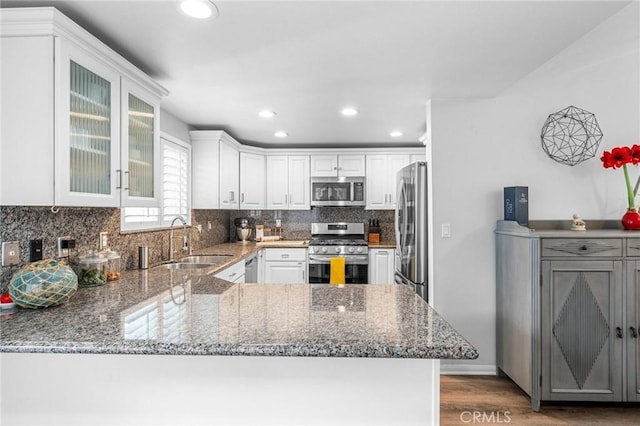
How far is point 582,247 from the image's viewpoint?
2344 mm

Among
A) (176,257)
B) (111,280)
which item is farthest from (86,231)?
(176,257)

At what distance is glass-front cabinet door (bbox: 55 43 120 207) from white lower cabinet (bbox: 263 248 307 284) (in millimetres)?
2691

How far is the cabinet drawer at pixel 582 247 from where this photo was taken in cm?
233

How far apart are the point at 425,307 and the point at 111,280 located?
181 centimetres

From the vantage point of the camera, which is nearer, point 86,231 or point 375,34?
point 375,34

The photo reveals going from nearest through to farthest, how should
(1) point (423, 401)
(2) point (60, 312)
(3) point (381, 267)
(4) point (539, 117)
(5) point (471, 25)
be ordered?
(1) point (423, 401) → (2) point (60, 312) → (5) point (471, 25) → (4) point (539, 117) → (3) point (381, 267)

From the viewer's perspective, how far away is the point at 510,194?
2.68m

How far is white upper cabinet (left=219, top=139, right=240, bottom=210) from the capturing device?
380 cm

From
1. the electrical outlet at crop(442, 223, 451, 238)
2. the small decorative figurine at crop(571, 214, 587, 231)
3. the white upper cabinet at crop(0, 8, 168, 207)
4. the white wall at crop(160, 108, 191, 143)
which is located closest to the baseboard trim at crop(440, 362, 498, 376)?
the electrical outlet at crop(442, 223, 451, 238)

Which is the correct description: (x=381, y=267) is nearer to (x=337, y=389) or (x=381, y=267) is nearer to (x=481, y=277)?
(x=481, y=277)

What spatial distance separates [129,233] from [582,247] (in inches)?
126

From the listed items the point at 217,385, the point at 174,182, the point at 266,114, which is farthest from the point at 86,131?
the point at 266,114

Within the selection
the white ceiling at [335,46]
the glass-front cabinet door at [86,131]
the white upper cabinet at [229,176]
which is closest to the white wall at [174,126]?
the white ceiling at [335,46]

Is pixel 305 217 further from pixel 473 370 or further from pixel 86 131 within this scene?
pixel 86 131
